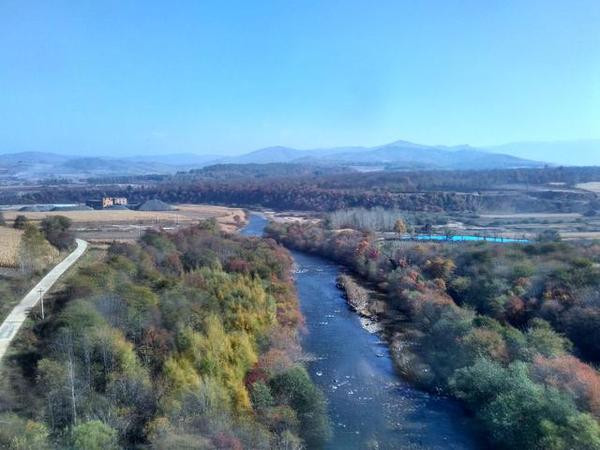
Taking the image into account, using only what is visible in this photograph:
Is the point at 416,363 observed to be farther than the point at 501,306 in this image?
No

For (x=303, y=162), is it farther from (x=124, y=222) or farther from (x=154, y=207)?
(x=124, y=222)

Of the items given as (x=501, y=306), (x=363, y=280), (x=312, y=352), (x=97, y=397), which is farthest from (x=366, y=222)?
(x=97, y=397)

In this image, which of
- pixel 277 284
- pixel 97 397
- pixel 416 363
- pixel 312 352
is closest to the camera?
pixel 97 397

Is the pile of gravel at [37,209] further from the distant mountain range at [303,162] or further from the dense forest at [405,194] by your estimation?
the distant mountain range at [303,162]

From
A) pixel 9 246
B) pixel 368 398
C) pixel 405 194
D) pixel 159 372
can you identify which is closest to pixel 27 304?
pixel 159 372

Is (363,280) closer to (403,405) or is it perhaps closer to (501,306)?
(501,306)

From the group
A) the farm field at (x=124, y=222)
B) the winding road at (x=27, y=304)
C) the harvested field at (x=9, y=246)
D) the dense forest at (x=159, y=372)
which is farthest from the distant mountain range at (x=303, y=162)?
the dense forest at (x=159, y=372)

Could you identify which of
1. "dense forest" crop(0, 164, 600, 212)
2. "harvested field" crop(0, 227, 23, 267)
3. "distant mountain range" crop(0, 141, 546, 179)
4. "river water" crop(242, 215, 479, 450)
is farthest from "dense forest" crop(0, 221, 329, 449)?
"distant mountain range" crop(0, 141, 546, 179)
